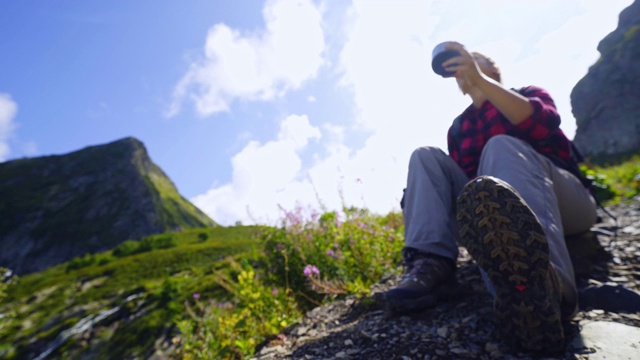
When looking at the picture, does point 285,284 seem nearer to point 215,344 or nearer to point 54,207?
point 215,344

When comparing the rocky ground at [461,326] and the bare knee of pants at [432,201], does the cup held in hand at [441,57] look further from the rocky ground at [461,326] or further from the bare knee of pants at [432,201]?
the rocky ground at [461,326]

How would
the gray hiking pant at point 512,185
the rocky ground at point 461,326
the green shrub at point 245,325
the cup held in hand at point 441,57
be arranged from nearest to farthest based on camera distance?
the rocky ground at point 461,326 < the gray hiking pant at point 512,185 < the cup held in hand at point 441,57 < the green shrub at point 245,325

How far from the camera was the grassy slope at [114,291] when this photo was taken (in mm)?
13156

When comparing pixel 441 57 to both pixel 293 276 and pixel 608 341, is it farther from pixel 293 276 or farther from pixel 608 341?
pixel 293 276

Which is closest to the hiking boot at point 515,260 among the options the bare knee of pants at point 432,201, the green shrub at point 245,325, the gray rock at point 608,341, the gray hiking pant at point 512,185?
the gray rock at point 608,341

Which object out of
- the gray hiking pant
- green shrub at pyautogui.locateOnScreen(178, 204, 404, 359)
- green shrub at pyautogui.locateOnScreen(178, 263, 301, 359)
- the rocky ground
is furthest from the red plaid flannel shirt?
green shrub at pyautogui.locateOnScreen(178, 263, 301, 359)

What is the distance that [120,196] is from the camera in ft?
283

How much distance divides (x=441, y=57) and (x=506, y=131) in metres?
0.74

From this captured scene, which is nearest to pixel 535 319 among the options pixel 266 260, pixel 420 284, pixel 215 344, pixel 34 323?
pixel 420 284

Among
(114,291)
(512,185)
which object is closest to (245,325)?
(512,185)

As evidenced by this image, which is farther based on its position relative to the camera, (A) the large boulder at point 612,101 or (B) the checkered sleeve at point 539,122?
(A) the large boulder at point 612,101

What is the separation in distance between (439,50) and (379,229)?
2.79 metres

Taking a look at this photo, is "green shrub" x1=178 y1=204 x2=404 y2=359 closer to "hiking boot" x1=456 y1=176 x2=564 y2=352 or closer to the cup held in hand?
"hiking boot" x1=456 y1=176 x2=564 y2=352

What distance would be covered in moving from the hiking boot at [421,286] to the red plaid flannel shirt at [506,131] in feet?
2.98
